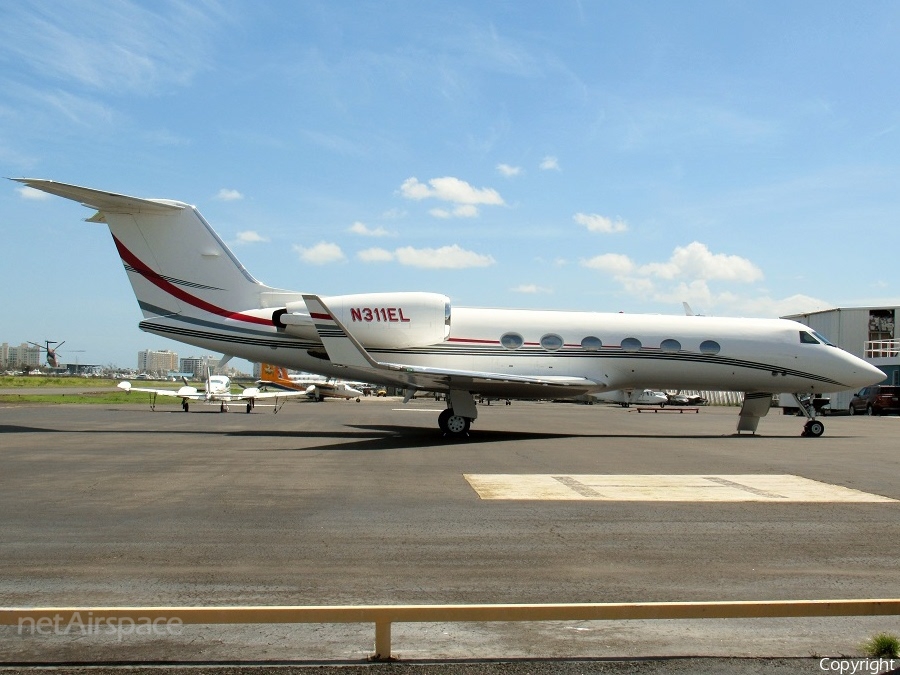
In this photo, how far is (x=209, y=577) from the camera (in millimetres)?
6160

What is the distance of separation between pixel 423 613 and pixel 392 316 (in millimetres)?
16182

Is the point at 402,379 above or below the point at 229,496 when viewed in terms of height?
above

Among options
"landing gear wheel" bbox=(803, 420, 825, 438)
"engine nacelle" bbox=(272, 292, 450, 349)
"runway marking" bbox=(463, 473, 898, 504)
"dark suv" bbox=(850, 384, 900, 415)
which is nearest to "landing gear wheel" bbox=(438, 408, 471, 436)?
"engine nacelle" bbox=(272, 292, 450, 349)

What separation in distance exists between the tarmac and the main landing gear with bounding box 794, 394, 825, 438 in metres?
6.80

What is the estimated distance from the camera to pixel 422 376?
18531 mm

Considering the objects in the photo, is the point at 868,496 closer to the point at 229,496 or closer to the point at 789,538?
the point at 789,538

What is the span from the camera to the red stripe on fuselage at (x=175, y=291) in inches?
774

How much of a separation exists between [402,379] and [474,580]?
42.5ft

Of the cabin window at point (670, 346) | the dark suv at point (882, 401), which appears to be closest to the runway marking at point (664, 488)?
the cabin window at point (670, 346)

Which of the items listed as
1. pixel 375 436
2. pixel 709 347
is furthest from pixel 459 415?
pixel 709 347

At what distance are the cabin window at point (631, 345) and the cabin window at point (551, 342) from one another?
6.02 ft

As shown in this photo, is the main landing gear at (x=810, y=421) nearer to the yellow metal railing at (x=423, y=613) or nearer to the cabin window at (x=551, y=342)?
the cabin window at (x=551, y=342)

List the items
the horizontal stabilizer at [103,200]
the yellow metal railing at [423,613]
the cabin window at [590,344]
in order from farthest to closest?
the cabin window at [590,344], the horizontal stabilizer at [103,200], the yellow metal railing at [423,613]

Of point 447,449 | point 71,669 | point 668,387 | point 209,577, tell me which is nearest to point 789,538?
point 209,577
